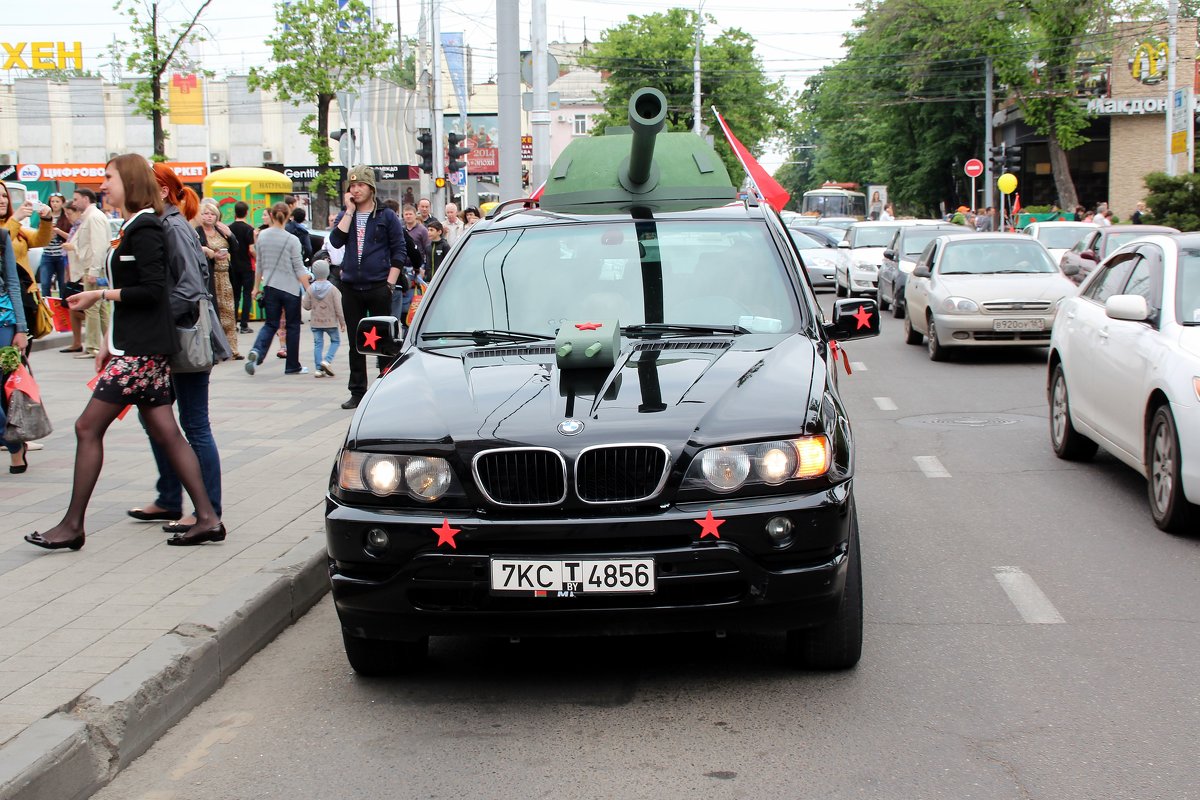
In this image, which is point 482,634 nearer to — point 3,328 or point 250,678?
point 250,678

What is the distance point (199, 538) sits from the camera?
21.6 feet

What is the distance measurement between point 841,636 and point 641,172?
321cm

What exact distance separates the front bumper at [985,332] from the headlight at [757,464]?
38.9 feet

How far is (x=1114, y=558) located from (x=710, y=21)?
272ft

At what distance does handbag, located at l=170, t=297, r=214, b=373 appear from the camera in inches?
256

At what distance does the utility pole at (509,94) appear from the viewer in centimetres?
1484

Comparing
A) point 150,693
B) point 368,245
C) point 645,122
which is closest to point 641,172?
point 645,122

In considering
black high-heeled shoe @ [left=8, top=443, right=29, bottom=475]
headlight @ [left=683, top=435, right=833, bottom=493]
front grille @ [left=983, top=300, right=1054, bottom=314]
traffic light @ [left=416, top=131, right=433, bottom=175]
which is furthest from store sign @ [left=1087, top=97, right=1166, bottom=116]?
headlight @ [left=683, top=435, right=833, bottom=493]

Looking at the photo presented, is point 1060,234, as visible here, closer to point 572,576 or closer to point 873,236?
point 873,236

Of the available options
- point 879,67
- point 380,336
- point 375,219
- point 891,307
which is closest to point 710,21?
point 879,67

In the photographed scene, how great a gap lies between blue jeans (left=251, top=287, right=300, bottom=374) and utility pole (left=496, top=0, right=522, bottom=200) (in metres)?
2.65

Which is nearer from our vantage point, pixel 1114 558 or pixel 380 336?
pixel 380 336

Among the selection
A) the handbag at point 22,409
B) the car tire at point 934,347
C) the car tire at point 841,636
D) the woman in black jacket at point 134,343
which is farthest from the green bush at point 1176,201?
the car tire at point 841,636

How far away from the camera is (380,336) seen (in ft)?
20.3
